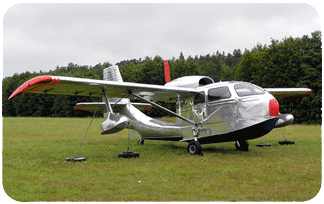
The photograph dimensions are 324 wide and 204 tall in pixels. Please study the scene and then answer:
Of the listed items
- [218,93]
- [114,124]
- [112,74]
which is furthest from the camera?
[112,74]

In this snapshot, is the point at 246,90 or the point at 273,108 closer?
the point at 273,108

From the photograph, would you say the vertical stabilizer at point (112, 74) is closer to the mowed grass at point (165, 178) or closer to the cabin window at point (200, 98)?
the cabin window at point (200, 98)

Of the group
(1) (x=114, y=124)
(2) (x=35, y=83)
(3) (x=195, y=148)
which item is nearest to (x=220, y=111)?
(3) (x=195, y=148)

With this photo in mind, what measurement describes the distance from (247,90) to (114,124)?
4690mm

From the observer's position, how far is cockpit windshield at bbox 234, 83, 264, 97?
33.9 feet

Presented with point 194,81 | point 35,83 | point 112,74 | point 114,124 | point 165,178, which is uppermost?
point 112,74

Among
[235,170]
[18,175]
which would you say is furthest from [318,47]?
[18,175]

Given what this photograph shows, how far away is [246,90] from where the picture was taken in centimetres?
1049

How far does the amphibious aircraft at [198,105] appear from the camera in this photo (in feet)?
32.6

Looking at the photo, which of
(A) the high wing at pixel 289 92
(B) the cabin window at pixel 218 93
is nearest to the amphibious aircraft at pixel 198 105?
(B) the cabin window at pixel 218 93

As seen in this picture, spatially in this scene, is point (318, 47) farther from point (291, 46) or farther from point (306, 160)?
point (306, 160)

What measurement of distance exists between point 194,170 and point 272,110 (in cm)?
361

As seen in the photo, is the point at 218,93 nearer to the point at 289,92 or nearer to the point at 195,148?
the point at 195,148

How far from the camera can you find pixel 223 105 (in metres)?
10.8
